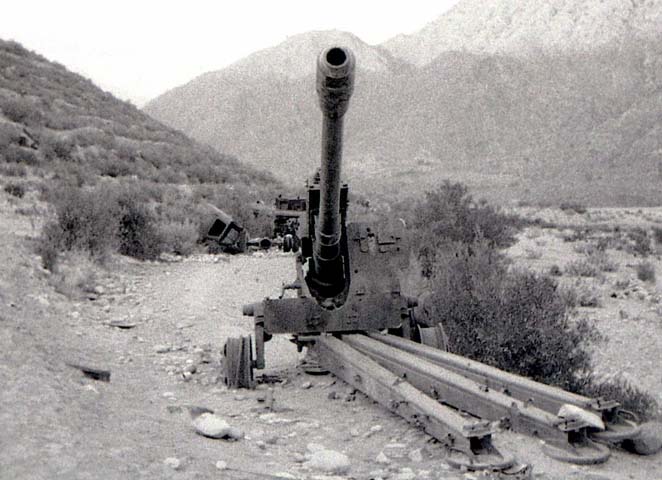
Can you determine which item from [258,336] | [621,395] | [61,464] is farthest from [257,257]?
[61,464]

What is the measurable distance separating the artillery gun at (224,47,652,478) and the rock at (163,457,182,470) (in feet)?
5.19

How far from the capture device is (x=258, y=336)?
7.11m

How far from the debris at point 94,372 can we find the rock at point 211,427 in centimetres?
148

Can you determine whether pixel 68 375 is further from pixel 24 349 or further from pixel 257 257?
pixel 257 257

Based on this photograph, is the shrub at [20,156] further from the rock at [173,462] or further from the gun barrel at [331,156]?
the rock at [173,462]

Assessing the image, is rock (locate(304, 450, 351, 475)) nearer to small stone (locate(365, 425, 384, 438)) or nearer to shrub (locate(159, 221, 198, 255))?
small stone (locate(365, 425, 384, 438))

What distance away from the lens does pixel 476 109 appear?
6975 cm

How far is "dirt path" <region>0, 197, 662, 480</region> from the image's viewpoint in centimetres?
423

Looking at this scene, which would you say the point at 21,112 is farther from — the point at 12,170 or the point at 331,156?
the point at 331,156

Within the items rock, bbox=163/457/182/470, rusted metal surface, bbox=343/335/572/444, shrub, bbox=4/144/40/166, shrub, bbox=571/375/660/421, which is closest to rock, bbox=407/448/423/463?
rusted metal surface, bbox=343/335/572/444

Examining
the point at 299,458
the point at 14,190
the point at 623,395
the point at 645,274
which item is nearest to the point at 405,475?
the point at 299,458

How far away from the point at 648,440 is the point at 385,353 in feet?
7.03

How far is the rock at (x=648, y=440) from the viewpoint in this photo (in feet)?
15.5

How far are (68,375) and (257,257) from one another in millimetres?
10520
